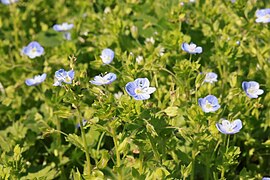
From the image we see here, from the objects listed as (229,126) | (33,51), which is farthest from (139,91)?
(33,51)

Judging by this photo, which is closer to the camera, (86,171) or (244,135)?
(86,171)

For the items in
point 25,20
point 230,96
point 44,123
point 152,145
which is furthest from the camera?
point 25,20

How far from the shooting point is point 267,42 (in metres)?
2.68

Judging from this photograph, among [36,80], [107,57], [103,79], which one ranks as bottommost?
[36,80]

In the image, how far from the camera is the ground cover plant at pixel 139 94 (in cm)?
200

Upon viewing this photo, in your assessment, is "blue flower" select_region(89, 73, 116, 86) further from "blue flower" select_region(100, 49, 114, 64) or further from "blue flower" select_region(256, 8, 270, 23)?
"blue flower" select_region(256, 8, 270, 23)

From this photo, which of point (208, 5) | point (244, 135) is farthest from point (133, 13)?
point (244, 135)

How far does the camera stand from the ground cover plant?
2.00 metres

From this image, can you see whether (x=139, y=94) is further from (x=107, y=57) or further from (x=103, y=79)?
(x=107, y=57)

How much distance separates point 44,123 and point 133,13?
107 centimetres

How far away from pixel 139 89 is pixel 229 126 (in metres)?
0.36

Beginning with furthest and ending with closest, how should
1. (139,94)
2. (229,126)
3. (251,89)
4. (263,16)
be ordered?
(263,16) → (251,89) → (229,126) → (139,94)

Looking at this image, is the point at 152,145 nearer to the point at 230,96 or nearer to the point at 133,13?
the point at 230,96

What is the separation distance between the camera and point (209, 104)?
211cm
